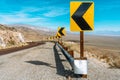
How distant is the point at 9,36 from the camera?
53625 mm

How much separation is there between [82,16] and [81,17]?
6cm

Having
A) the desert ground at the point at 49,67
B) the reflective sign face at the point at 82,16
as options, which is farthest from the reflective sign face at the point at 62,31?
the reflective sign face at the point at 82,16

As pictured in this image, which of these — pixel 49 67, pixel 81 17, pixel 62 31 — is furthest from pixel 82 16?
pixel 62 31

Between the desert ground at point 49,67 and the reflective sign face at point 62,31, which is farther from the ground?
the reflective sign face at point 62,31

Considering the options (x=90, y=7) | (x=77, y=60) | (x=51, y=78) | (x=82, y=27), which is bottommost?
(x=51, y=78)

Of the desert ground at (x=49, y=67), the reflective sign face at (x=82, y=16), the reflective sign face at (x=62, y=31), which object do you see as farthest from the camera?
the reflective sign face at (x=62, y=31)

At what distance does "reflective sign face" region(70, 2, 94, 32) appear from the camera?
9766 mm

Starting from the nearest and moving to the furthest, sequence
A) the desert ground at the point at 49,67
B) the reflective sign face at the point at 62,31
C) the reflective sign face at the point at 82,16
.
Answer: the reflective sign face at the point at 82,16 → the desert ground at the point at 49,67 → the reflective sign face at the point at 62,31

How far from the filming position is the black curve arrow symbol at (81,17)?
9797 mm

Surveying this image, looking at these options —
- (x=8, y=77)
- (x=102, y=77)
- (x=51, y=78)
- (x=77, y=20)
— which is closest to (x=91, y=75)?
(x=102, y=77)

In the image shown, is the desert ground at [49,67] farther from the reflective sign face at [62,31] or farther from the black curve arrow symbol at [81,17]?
the reflective sign face at [62,31]

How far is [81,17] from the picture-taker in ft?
32.3

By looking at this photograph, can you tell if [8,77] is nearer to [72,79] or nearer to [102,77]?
[72,79]

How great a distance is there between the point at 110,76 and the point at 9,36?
Answer: 45.7 m
